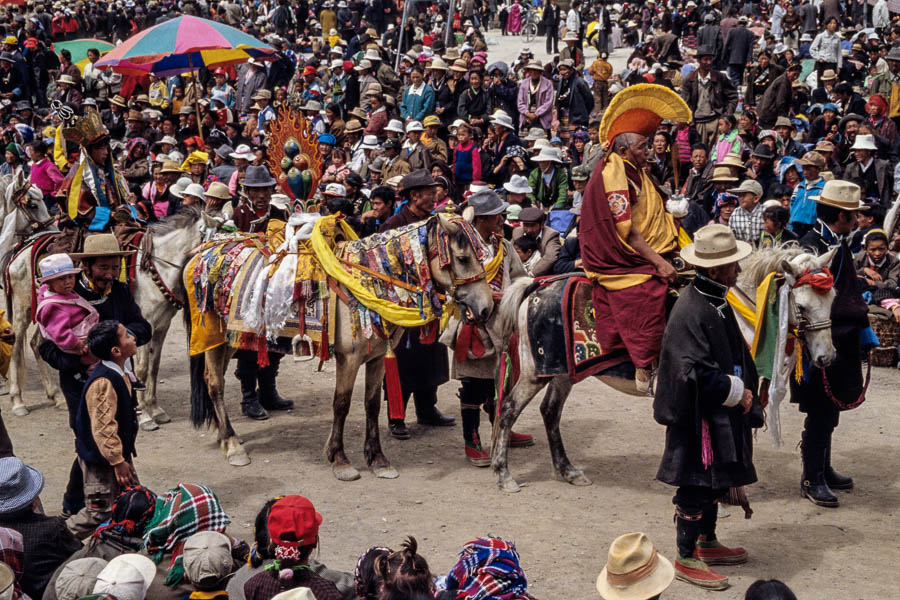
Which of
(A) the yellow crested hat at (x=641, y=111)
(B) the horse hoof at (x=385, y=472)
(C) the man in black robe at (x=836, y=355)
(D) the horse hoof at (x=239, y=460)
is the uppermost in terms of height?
(A) the yellow crested hat at (x=641, y=111)

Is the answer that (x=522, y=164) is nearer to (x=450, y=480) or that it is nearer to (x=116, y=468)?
(x=450, y=480)

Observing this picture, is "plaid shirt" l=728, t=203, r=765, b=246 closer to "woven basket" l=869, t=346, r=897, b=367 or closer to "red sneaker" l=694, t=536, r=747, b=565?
"woven basket" l=869, t=346, r=897, b=367

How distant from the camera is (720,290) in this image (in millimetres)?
6234

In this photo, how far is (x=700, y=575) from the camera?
6402 mm

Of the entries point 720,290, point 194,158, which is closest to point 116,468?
point 720,290

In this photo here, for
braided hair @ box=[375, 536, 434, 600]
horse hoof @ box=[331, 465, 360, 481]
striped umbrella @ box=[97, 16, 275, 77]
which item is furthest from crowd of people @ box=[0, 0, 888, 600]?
striped umbrella @ box=[97, 16, 275, 77]

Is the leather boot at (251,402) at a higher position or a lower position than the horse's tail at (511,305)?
lower

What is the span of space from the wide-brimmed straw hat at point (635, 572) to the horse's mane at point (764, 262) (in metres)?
3.44

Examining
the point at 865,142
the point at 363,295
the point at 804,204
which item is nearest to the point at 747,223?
the point at 804,204

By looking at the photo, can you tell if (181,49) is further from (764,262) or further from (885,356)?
(885,356)

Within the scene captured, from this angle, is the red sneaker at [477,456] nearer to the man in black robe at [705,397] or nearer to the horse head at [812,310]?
the man in black robe at [705,397]

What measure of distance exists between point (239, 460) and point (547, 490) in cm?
260

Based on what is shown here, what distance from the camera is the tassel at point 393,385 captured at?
27.2 feet

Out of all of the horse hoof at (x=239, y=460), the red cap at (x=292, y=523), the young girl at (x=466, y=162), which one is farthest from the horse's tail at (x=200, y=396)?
the young girl at (x=466, y=162)
